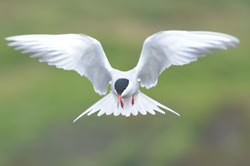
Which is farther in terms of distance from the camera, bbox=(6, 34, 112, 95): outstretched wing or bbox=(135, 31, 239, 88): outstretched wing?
bbox=(6, 34, 112, 95): outstretched wing

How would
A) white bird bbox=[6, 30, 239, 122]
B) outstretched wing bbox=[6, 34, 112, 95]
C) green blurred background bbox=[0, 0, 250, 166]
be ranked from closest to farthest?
white bird bbox=[6, 30, 239, 122] → outstretched wing bbox=[6, 34, 112, 95] → green blurred background bbox=[0, 0, 250, 166]

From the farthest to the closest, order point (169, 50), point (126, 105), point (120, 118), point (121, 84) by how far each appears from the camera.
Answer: point (120, 118) → point (126, 105) → point (169, 50) → point (121, 84)

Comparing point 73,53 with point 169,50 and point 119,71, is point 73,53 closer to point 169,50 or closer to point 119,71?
point 119,71

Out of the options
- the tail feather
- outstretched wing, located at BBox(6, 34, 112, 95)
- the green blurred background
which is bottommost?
the green blurred background

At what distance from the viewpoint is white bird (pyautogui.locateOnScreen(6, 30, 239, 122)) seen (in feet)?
29.6

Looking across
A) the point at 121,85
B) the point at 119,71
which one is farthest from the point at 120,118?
the point at 121,85

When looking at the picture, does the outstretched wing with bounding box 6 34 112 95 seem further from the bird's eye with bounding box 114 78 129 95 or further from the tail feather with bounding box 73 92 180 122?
the bird's eye with bounding box 114 78 129 95

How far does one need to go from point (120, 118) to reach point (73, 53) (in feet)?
23.7

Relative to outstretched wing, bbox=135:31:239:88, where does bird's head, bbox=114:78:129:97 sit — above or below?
below

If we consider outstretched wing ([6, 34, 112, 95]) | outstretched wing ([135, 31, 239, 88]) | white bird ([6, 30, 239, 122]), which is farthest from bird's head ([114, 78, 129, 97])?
outstretched wing ([6, 34, 112, 95])

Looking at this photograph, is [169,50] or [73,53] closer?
[169,50]

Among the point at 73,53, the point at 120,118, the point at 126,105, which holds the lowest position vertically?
the point at 120,118

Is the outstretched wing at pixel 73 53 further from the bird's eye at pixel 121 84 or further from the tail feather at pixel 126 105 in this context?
the bird's eye at pixel 121 84

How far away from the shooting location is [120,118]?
16672mm
